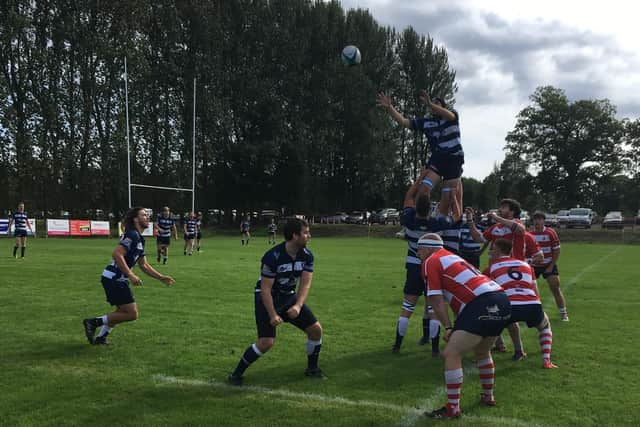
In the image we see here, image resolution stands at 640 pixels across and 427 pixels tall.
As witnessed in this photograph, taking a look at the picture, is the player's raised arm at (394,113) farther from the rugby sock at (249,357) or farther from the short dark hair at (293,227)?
the rugby sock at (249,357)

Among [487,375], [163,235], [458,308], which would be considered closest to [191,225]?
[163,235]

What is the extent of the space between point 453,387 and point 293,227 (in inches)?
90.4

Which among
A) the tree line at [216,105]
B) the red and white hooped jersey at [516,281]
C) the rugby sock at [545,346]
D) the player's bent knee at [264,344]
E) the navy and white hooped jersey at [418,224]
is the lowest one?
the rugby sock at [545,346]

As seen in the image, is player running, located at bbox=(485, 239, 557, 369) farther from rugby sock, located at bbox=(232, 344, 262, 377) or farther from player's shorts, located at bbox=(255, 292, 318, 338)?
rugby sock, located at bbox=(232, 344, 262, 377)

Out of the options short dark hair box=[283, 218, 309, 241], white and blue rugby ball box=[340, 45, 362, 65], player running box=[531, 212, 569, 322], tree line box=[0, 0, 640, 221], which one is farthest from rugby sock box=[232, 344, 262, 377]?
tree line box=[0, 0, 640, 221]

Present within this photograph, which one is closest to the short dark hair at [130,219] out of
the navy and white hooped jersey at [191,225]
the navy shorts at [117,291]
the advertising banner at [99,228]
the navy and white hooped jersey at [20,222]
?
the navy shorts at [117,291]

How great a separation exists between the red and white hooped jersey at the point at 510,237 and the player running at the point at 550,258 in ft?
5.63

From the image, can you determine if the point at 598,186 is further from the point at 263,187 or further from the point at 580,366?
the point at 580,366

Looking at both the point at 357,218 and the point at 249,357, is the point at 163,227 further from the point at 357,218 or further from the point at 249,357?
the point at 357,218

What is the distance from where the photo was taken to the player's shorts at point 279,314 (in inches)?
216

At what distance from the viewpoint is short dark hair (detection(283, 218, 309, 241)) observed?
534 centimetres

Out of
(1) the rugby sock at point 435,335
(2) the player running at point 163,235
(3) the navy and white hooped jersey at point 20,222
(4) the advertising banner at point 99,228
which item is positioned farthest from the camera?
(4) the advertising banner at point 99,228

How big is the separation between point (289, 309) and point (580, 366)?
413 centimetres

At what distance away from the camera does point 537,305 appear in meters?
6.07
